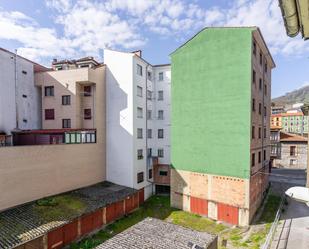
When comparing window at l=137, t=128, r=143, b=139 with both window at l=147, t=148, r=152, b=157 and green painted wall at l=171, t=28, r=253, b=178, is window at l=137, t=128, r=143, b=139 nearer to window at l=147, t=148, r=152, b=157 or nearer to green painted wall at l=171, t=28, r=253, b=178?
window at l=147, t=148, r=152, b=157

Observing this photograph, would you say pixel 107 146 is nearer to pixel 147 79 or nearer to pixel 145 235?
pixel 147 79

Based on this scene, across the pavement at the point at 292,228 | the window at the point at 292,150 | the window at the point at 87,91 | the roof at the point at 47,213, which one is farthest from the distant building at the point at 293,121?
the roof at the point at 47,213

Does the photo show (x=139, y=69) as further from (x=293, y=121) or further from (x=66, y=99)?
(x=293, y=121)

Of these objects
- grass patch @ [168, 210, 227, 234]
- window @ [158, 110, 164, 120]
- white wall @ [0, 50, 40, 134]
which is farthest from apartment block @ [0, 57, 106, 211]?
grass patch @ [168, 210, 227, 234]

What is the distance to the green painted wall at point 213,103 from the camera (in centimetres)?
2447

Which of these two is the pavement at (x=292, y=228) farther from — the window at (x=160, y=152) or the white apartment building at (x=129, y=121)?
the window at (x=160, y=152)

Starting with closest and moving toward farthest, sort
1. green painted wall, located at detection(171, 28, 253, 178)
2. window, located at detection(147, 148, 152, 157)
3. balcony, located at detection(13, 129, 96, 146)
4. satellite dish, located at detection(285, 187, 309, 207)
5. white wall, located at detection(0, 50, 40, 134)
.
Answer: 1. satellite dish, located at detection(285, 187, 309, 207)
2. green painted wall, located at detection(171, 28, 253, 178)
3. balcony, located at detection(13, 129, 96, 146)
4. white wall, located at detection(0, 50, 40, 134)
5. window, located at detection(147, 148, 152, 157)

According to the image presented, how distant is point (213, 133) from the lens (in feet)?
87.0

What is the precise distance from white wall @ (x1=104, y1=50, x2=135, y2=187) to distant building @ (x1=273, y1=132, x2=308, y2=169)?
36.1m

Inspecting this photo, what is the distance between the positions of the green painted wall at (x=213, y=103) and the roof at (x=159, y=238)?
11.4m

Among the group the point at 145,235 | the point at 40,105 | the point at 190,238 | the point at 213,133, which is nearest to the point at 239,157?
the point at 213,133

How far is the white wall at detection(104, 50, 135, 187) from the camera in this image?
31609mm

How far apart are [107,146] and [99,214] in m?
11.4

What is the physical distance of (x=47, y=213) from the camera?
2088 centimetres
